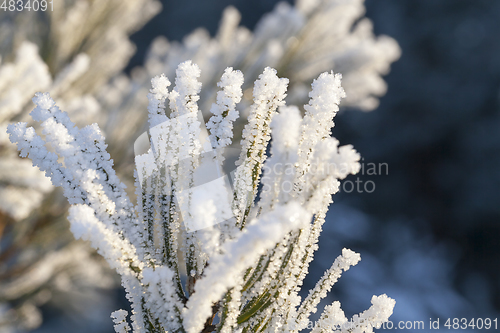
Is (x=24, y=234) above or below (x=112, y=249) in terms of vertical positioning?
above

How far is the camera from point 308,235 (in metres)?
0.28

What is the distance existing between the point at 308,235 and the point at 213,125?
0.14 m

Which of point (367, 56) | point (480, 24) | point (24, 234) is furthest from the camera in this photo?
point (480, 24)

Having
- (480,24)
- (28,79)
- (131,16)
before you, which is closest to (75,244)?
(28,79)

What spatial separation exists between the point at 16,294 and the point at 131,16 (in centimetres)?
97

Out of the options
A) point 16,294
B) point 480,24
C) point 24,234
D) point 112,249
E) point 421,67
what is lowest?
point 112,249

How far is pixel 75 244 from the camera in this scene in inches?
38.7

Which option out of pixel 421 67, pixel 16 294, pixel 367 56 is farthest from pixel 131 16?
pixel 421 67

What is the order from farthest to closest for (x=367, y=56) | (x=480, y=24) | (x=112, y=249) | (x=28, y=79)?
1. (x=480, y=24)
2. (x=367, y=56)
3. (x=28, y=79)
4. (x=112, y=249)

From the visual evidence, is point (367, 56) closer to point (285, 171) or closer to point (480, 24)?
point (285, 171)

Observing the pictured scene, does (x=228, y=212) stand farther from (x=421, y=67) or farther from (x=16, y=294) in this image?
(x=421, y=67)

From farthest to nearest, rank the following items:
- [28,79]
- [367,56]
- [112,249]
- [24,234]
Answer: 1. [24,234]
2. [367,56]
3. [28,79]
4. [112,249]

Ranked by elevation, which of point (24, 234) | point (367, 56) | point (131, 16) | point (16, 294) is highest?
point (131, 16)

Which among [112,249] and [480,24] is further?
[480,24]
